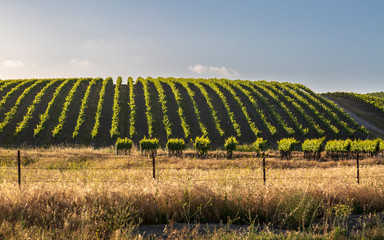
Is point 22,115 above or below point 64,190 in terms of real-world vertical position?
above

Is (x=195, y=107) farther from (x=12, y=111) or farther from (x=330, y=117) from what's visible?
(x=12, y=111)

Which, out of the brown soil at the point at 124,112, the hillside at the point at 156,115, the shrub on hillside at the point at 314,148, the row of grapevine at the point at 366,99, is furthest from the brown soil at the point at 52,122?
the row of grapevine at the point at 366,99

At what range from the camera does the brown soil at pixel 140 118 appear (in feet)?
109

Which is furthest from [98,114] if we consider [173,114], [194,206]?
[194,206]

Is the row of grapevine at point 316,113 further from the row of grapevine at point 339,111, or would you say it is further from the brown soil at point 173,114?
the brown soil at point 173,114

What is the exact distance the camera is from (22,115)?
36250 millimetres

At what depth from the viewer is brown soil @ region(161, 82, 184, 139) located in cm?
3389

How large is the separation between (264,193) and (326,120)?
33.5 m

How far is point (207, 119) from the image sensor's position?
37.5m

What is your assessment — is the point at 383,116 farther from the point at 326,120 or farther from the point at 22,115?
the point at 22,115

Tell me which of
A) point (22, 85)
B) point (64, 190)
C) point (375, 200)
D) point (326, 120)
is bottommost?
point (375, 200)

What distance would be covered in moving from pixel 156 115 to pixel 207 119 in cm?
688

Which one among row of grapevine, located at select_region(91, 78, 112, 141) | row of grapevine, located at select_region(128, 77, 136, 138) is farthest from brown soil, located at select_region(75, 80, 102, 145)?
row of grapevine, located at select_region(128, 77, 136, 138)

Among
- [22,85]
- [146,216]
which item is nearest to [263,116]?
[146,216]
